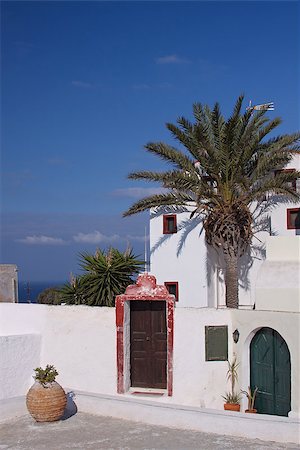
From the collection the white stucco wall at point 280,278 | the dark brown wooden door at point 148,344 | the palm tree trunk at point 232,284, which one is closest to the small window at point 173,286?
the palm tree trunk at point 232,284

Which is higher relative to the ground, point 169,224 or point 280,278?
point 169,224

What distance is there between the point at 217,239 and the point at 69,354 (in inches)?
269

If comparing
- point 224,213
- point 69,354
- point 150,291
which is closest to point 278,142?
point 224,213

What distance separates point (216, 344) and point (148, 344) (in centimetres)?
186

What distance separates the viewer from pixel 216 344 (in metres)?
12.9

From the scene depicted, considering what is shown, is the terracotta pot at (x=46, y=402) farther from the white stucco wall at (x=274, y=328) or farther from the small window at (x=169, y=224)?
the small window at (x=169, y=224)

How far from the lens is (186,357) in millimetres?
13141

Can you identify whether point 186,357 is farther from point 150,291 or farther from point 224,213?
point 224,213

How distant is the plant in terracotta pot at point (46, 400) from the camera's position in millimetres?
10742

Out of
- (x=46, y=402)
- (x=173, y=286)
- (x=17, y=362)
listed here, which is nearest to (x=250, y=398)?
(x=46, y=402)

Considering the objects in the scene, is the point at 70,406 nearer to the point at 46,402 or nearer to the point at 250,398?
the point at 46,402

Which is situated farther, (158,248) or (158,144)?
(158,248)

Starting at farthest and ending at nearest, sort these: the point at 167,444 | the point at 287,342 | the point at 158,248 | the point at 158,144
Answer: the point at 158,248 → the point at 158,144 → the point at 287,342 → the point at 167,444

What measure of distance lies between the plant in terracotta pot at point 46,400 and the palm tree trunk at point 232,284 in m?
8.21
